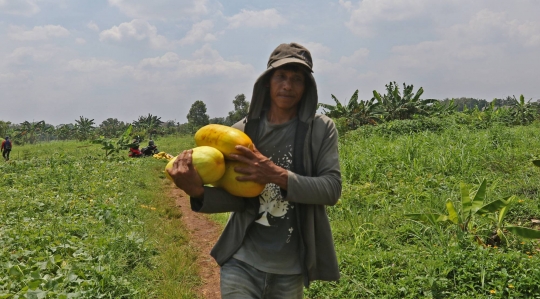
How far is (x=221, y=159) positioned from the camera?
1.49 meters

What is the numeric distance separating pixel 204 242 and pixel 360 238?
2.21 meters

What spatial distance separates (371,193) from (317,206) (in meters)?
4.62

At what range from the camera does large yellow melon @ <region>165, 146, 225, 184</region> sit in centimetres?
145

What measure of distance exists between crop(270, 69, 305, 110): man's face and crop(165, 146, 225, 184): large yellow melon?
0.44 metres

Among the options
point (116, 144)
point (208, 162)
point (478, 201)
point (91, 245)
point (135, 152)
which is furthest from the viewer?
point (116, 144)

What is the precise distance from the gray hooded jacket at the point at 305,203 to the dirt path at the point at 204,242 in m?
2.28

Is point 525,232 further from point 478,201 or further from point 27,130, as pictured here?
point 27,130

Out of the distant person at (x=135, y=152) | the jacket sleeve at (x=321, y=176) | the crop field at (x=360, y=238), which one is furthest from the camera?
the distant person at (x=135, y=152)

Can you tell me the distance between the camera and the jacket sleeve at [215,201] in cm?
164

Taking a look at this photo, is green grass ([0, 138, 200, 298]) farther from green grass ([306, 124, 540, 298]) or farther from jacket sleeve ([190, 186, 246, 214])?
jacket sleeve ([190, 186, 246, 214])

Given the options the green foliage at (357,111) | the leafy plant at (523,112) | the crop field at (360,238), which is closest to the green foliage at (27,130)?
the green foliage at (357,111)

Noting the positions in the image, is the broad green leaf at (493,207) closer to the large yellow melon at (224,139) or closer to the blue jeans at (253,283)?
the blue jeans at (253,283)

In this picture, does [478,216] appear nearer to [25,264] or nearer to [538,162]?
[538,162]

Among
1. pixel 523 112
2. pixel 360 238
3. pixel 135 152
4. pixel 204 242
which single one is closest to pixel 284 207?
pixel 360 238
